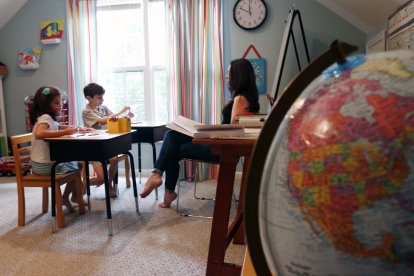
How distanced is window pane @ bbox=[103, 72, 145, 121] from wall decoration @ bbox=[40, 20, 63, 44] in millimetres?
720

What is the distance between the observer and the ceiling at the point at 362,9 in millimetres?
2340

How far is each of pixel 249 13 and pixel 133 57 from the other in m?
1.40

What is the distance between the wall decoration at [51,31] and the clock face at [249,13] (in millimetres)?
2037

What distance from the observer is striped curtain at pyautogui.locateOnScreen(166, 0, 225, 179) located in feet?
11.6

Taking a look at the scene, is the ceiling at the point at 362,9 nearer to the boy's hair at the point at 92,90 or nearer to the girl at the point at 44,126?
the boy's hair at the point at 92,90

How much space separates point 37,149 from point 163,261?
3.82 ft

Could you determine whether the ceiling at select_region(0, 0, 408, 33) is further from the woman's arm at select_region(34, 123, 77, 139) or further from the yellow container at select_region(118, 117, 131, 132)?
the woman's arm at select_region(34, 123, 77, 139)

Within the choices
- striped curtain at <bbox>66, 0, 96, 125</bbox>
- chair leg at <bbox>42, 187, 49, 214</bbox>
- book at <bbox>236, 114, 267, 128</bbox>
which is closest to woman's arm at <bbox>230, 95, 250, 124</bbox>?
book at <bbox>236, 114, 267, 128</bbox>

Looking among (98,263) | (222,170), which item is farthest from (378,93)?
(98,263)

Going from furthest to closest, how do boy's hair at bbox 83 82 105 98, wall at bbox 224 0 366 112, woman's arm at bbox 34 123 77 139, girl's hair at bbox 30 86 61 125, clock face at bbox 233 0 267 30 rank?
clock face at bbox 233 0 267 30, wall at bbox 224 0 366 112, boy's hair at bbox 83 82 105 98, girl's hair at bbox 30 86 61 125, woman's arm at bbox 34 123 77 139

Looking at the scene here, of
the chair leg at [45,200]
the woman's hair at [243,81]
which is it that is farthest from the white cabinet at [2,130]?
the woman's hair at [243,81]

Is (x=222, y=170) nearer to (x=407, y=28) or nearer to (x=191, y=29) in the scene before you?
(x=407, y=28)

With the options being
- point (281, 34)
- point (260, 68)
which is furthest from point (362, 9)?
point (260, 68)

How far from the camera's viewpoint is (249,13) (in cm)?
349
